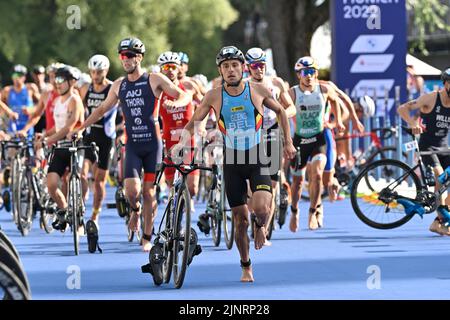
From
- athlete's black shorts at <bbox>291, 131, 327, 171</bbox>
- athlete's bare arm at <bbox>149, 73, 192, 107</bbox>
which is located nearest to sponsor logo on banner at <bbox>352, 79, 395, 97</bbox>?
athlete's black shorts at <bbox>291, 131, 327, 171</bbox>

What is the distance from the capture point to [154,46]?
5178 centimetres

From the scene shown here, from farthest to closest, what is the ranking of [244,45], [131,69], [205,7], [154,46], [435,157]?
[244,45] < [205,7] < [154,46] < [435,157] < [131,69]

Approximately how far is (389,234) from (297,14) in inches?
780

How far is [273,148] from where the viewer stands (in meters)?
17.1

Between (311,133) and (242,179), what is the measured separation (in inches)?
235

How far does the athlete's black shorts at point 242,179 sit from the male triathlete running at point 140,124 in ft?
8.98

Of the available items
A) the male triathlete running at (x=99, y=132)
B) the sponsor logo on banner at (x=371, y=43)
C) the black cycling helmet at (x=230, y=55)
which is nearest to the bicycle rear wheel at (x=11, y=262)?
the black cycling helmet at (x=230, y=55)

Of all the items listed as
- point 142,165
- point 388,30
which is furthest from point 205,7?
point 142,165

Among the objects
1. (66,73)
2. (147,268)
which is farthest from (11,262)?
(66,73)

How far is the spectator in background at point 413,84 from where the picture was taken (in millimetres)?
26609

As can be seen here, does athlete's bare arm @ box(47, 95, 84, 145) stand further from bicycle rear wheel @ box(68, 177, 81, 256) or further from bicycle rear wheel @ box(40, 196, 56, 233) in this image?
bicycle rear wheel @ box(40, 196, 56, 233)

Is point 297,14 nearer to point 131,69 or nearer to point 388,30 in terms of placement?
point 388,30

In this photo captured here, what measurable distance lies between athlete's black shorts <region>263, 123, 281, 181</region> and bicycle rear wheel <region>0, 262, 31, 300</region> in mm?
8462

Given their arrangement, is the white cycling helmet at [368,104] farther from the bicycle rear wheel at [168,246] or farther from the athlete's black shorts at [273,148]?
the bicycle rear wheel at [168,246]
